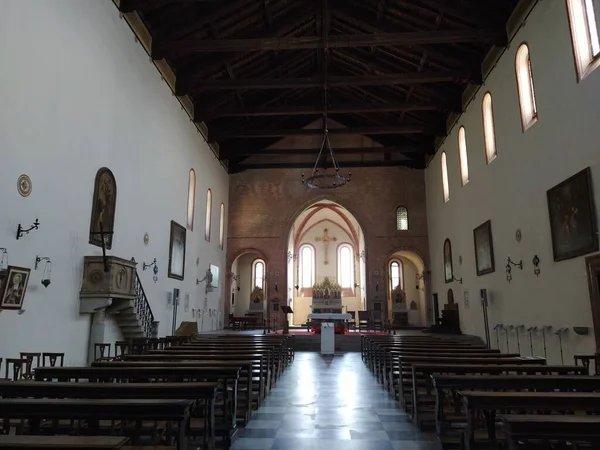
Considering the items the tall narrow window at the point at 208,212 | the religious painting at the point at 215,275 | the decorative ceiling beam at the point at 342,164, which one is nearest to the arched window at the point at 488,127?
the decorative ceiling beam at the point at 342,164

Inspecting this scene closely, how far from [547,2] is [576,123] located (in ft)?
10.5

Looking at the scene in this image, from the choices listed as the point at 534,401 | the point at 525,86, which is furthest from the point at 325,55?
the point at 534,401

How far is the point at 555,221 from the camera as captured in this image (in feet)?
31.3

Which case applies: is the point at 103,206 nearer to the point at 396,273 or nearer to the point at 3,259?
the point at 3,259

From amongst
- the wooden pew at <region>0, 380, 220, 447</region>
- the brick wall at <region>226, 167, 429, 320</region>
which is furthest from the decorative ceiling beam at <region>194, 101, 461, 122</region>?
the wooden pew at <region>0, 380, 220, 447</region>

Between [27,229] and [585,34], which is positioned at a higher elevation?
[585,34]

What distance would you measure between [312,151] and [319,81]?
711 cm

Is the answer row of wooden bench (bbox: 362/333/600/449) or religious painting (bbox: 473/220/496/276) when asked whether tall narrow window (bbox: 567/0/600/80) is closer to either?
religious painting (bbox: 473/220/496/276)

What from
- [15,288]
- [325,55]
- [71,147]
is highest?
[325,55]

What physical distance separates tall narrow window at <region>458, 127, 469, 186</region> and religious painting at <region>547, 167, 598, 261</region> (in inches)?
261

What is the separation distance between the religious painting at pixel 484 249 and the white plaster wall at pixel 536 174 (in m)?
0.26

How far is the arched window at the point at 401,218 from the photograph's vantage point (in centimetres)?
A: 2303

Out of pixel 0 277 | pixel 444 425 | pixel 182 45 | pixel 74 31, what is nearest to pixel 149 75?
pixel 182 45

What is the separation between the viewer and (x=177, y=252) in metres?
15.5
